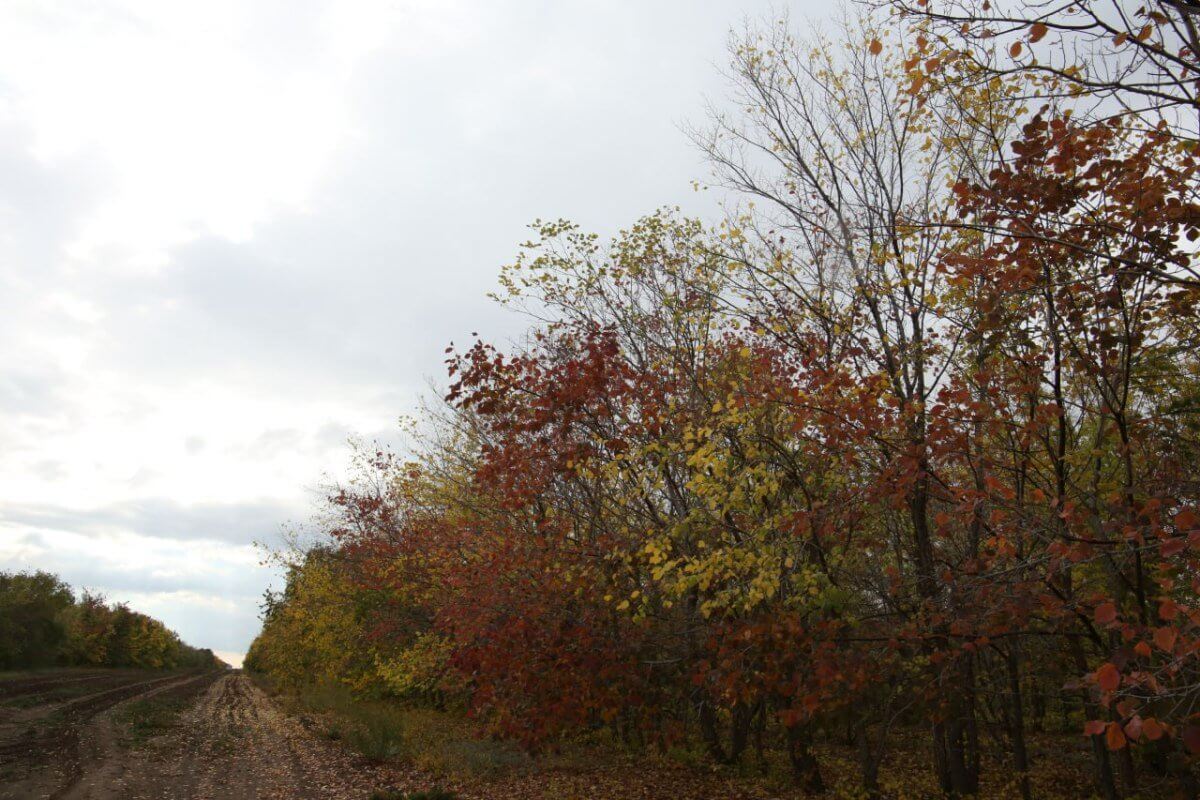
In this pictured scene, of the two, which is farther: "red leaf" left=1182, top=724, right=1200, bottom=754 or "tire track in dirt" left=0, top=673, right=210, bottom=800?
"tire track in dirt" left=0, top=673, right=210, bottom=800

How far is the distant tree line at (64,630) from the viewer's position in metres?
49.1

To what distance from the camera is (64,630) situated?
57.2 meters

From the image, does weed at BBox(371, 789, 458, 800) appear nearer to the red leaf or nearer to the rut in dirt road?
the rut in dirt road

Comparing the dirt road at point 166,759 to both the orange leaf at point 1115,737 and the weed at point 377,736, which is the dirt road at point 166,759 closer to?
the weed at point 377,736

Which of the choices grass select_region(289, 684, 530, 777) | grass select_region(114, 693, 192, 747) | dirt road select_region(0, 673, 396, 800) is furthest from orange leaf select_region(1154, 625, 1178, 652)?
grass select_region(114, 693, 192, 747)

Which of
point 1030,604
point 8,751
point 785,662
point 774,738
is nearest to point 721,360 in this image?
point 785,662

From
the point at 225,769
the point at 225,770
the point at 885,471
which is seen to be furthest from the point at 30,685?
the point at 885,471

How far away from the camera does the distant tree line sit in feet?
161

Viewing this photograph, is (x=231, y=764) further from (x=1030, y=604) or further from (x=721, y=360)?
(x=1030, y=604)

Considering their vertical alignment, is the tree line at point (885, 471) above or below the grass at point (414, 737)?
above

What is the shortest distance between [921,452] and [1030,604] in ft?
5.28

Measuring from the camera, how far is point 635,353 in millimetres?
13195

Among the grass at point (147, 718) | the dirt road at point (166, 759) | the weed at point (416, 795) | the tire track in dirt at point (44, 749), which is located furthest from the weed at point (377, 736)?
the tire track in dirt at point (44, 749)

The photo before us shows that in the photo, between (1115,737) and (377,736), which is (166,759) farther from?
(1115,737)
